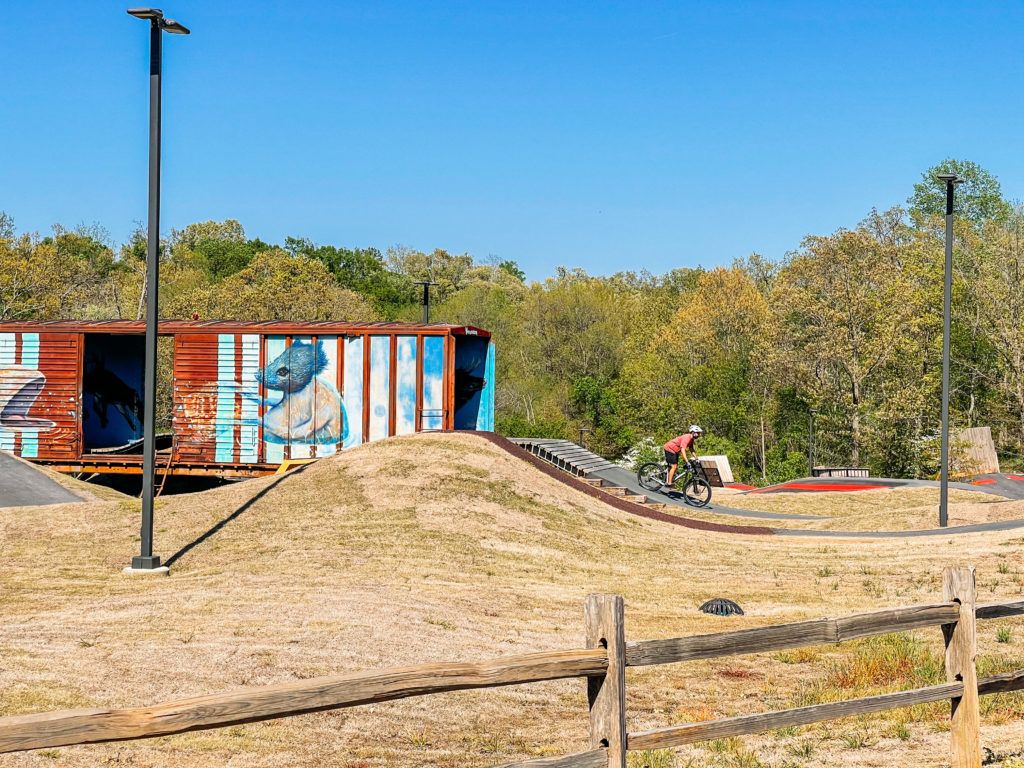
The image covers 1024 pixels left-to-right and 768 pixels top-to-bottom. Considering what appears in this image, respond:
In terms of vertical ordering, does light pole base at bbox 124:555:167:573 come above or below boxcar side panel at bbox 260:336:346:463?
below

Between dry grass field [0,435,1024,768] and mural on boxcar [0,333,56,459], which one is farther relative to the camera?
mural on boxcar [0,333,56,459]

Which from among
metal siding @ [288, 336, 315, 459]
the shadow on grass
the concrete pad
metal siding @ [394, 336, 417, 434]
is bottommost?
the concrete pad

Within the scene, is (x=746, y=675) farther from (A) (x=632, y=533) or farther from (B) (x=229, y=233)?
(B) (x=229, y=233)

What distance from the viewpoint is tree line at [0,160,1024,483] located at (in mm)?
43531

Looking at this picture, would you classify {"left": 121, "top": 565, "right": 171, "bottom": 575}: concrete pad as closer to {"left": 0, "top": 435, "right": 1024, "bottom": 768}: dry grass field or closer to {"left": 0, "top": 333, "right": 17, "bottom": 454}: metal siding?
{"left": 0, "top": 435, "right": 1024, "bottom": 768}: dry grass field

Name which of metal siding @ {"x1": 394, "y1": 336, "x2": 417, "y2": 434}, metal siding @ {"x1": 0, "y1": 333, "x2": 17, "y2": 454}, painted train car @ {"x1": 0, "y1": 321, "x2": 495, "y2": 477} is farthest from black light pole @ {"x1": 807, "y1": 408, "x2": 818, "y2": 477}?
metal siding @ {"x1": 0, "y1": 333, "x2": 17, "y2": 454}

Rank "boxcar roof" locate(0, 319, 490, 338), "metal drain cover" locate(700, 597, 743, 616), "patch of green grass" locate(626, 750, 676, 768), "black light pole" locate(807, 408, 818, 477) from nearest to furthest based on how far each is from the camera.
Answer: "patch of green grass" locate(626, 750, 676, 768) < "metal drain cover" locate(700, 597, 743, 616) < "boxcar roof" locate(0, 319, 490, 338) < "black light pole" locate(807, 408, 818, 477)

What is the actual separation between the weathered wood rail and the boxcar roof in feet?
59.5

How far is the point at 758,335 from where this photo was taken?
56.5 meters

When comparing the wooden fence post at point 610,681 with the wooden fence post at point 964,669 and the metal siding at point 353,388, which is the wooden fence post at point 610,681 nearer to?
the wooden fence post at point 964,669

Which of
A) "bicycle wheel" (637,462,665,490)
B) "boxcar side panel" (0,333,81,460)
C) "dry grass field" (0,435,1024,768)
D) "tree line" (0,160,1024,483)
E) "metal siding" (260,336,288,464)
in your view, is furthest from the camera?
"tree line" (0,160,1024,483)

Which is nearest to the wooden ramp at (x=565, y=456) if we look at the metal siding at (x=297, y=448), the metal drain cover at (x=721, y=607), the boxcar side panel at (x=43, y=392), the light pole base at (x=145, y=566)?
the metal siding at (x=297, y=448)

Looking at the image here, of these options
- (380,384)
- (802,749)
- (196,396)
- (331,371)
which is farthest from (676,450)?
(802,749)

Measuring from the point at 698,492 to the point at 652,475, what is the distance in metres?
1.43
